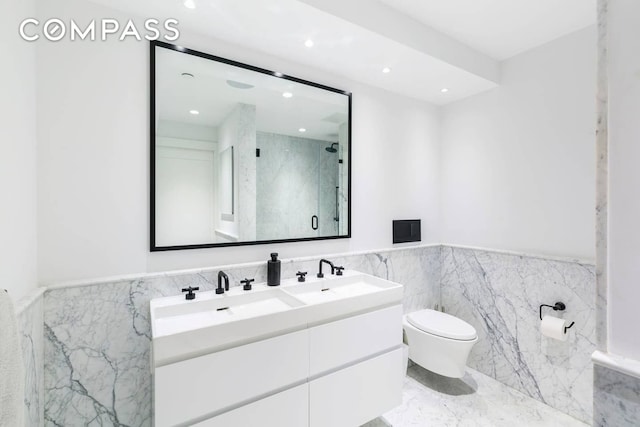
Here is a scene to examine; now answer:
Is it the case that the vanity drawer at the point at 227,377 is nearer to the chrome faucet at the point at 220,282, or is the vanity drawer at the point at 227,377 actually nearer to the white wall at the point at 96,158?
the chrome faucet at the point at 220,282

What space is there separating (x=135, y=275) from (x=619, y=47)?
2048 mm

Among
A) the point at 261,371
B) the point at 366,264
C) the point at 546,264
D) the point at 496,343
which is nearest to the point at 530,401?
the point at 496,343

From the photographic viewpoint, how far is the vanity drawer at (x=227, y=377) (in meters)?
1.15

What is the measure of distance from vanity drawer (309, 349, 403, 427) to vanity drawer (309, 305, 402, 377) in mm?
59

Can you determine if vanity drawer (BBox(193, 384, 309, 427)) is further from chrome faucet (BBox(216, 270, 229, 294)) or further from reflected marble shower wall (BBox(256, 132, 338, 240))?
reflected marble shower wall (BBox(256, 132, 338, 240))

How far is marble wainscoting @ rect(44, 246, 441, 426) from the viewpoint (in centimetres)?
132

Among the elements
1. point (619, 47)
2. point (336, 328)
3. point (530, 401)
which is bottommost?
point (530, 401)

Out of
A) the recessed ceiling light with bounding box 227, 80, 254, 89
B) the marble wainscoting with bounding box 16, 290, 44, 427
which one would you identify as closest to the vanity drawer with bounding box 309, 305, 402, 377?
the marble wainscoting with bounding box 16, 290, 44, 427

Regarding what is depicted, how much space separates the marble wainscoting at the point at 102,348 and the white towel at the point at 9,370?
80cm

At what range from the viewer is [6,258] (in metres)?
1.01

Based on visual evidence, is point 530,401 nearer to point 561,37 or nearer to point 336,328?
A: point 336,328

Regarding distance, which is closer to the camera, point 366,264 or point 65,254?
point 65,254

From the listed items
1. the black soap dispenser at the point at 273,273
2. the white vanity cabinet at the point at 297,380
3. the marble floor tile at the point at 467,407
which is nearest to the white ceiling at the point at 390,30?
the black soap dispenser at the point at 273,273

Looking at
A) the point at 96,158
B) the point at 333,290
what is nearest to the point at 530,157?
the point at 333,290
